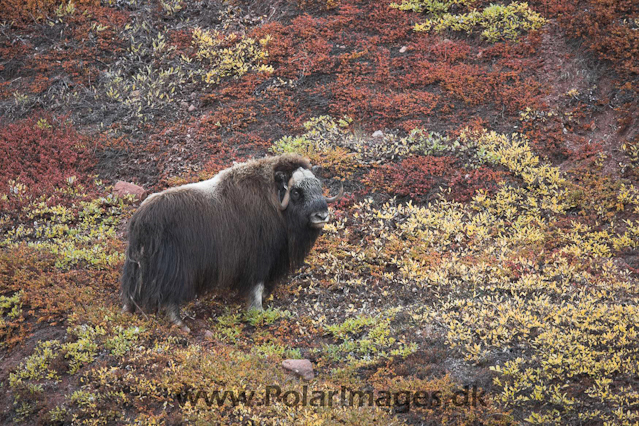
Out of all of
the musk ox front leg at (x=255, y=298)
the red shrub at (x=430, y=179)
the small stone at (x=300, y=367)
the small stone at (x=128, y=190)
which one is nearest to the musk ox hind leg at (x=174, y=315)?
the musk ox front leg at (x=255, y=298)

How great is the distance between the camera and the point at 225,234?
20.0 ft

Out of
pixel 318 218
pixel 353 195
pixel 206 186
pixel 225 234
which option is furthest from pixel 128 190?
pixel 318 218

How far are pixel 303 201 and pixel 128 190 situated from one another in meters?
3.48

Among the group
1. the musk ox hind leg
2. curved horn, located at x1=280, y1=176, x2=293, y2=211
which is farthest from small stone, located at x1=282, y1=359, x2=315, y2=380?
curved horn, located at x1=280, y1=176, x2=293, y2=211

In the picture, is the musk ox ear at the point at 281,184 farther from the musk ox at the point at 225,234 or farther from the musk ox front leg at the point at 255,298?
the musk ox front leg at the point at 255,298

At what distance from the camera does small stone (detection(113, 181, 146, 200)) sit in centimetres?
858

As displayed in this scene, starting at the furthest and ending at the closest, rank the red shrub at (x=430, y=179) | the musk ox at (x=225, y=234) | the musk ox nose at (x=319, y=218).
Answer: the red shrub at (x=430, y=179) < the musk ox nose at (x=319, y=218) < the musk ox at (x=225, y=234)

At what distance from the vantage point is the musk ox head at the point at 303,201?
6.35 m

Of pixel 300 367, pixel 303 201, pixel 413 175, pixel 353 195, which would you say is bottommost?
pixel 300 367

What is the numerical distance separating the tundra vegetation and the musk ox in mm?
354

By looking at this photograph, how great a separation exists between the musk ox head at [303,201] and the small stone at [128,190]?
10.0ft

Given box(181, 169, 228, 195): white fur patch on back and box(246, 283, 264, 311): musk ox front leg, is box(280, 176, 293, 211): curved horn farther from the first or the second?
box(246, 283, 264, 311): musk ox front leg

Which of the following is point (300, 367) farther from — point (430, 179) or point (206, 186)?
point (430, 179)

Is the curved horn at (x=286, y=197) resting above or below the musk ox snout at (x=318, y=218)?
above
